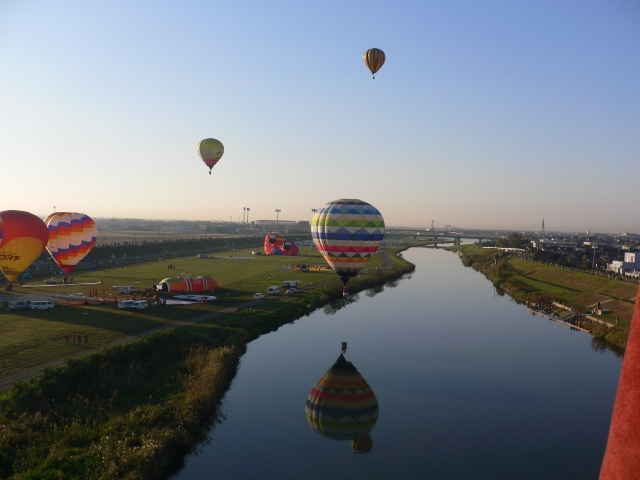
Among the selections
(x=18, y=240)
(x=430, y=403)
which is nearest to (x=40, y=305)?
(x=18, y=240)

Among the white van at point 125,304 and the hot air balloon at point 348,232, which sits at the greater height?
the hot air balloon at point 348,232

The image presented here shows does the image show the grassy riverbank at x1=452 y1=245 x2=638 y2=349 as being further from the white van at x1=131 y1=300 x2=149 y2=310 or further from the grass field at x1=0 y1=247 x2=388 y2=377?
the white van at x1=131 y1=300 x2=149 y2=310

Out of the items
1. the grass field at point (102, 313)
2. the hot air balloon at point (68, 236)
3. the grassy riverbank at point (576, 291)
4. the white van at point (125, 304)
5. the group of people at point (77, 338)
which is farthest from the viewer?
the hot air balloon at point (68, 236)

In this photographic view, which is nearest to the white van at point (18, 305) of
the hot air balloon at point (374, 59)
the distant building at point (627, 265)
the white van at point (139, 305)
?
the white van at point (139, 305)

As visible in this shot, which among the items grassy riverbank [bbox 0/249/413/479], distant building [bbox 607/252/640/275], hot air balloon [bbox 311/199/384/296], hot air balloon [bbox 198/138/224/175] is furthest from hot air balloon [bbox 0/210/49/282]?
distant building [bbox 607/252/640/275]

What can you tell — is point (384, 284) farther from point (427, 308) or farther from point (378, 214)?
point (378, 214)

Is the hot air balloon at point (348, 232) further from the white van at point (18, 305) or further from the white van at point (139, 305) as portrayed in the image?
the white van at point (18, 305)
